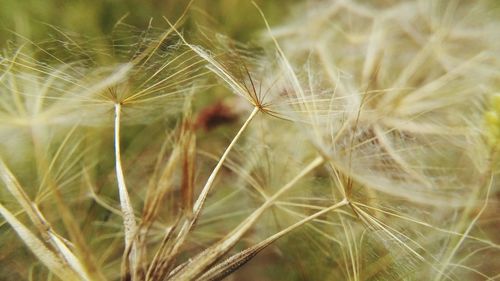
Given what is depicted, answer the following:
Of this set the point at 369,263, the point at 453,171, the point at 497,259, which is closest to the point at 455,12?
the point at 453,171

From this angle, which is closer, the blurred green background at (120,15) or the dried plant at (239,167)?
the dried plant at (239,167)

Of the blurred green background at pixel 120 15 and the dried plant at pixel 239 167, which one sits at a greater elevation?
the blurred green background at pixel 120 15

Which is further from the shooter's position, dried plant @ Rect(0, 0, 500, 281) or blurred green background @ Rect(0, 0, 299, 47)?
blurred green background @ Rect(0, 0, 299, 47)

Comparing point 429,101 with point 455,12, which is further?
point 455,12

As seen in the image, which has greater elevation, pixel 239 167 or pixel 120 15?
pixel 120 15

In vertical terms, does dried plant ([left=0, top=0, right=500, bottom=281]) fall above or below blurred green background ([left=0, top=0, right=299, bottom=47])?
below

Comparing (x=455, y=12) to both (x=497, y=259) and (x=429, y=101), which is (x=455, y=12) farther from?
(x=497, y=259)

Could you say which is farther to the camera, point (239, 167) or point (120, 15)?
point (120, 15)

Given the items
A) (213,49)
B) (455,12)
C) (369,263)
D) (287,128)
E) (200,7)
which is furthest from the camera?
(200,7)

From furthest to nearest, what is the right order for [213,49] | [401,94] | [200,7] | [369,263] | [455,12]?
[200,7] → [455,12] → [401,94] → [213,49] → [369,263]

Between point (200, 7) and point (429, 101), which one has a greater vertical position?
point (200, 7)

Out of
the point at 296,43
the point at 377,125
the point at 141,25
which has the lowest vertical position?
the point at 377,125
